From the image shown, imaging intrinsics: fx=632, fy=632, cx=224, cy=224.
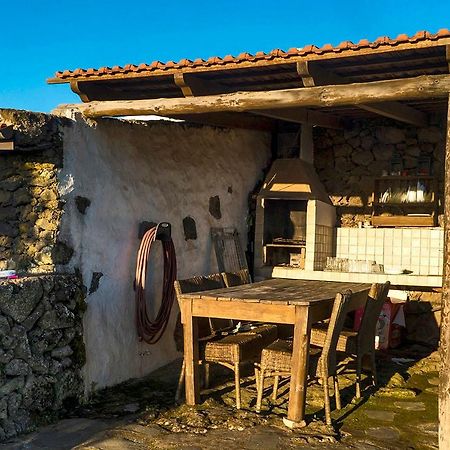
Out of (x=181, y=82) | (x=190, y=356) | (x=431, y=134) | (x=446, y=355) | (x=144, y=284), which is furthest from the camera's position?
(x=431, y=134)

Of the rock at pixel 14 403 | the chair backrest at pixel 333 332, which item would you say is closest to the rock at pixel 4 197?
the rock at pixel 14 403

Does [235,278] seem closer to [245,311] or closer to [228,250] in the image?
[228,250]

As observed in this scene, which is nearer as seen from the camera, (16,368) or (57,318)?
(16,368)

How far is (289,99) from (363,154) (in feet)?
13.0

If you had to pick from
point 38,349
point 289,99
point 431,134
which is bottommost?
point 38,349

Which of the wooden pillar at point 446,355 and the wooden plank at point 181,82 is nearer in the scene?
the wooden pillar at point 446,355

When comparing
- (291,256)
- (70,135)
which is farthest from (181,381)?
(291,256)

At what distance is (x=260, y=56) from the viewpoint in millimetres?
5051

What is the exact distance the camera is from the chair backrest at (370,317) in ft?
19.2

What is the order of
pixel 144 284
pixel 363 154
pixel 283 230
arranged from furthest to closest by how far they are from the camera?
pixel 283 230
pixel 363 154
pixel 144 284

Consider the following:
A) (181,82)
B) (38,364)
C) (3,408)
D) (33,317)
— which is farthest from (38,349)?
(181,82)

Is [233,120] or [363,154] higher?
[233,120]

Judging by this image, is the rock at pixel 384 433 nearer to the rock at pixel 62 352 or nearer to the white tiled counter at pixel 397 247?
the rock at pixel 62 352

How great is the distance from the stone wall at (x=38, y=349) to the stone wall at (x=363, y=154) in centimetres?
463
